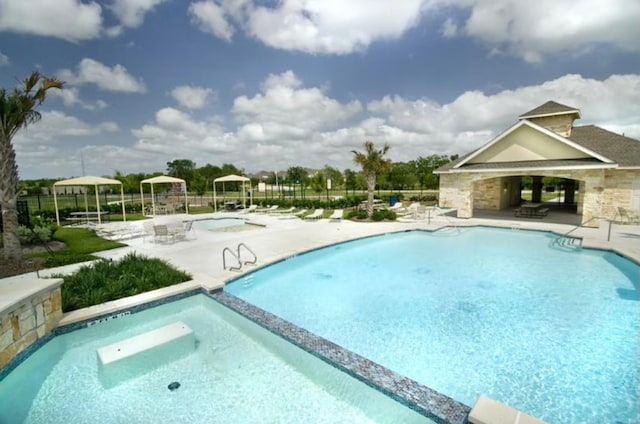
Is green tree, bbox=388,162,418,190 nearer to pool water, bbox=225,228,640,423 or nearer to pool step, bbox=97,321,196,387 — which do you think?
pool water, bbox=225,228,640,423

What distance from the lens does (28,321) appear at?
4480 mm

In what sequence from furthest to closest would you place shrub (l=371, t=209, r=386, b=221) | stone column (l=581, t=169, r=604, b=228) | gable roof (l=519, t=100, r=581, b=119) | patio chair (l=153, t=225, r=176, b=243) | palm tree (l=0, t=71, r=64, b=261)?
gable roof (l=519, t=100, r=581, b=119)
shrub (l=371, t=209, r=386, b=221)
stone column (l=581, t=169, r=604, b=228)
patio chair (l=153, t=225, r=176, b=243)
palm tree (l=0, t=71, r=64, b=261)

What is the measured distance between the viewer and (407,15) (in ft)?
40.3

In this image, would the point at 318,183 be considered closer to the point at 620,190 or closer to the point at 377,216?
the point at 377,216

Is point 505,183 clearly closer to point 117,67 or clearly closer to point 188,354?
point 188,354

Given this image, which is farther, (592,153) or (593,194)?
(592,153)

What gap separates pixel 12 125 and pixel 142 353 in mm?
8488

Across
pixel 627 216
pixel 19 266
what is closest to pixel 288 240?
pixel 19 266

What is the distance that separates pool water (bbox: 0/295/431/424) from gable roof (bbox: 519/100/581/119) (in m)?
23.2

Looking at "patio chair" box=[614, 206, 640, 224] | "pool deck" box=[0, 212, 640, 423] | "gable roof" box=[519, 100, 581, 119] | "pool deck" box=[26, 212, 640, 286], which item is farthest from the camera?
"gable roof" box=[519, 100, 581, 119]

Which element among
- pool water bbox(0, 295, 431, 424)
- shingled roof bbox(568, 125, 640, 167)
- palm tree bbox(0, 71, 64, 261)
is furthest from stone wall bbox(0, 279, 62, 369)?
shingled roof bbox(568, 125, 640, 167)

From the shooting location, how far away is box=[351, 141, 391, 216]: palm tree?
678 inches

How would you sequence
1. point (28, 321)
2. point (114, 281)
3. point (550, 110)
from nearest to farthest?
point (28, 321) → point (114, 281) → point (550, 110)

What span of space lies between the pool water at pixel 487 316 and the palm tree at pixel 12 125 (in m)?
6.61
